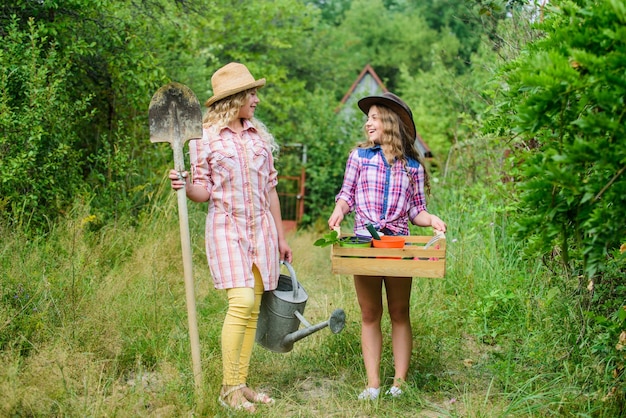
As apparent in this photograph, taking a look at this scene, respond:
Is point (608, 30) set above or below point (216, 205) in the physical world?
above

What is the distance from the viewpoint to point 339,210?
4160 millimetres

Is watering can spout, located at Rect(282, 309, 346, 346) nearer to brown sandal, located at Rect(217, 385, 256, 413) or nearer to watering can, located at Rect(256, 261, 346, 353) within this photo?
watering can, located at Rect(256, 261, 346, 353)

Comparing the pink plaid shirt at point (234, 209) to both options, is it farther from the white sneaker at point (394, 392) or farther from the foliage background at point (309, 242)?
the white sneaker at point (394, 392)

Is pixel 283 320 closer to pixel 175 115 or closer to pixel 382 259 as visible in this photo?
pixel 382 259

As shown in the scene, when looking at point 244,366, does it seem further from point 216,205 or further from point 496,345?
point 496,345

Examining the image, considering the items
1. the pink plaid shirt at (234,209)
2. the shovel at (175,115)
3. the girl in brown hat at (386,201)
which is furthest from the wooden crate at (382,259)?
the shovel at (175,115)

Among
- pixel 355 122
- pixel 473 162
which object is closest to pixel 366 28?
pixel 355 122

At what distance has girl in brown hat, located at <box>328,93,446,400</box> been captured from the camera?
4137 mm

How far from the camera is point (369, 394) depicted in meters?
4.09

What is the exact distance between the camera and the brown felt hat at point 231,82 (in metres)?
4.05

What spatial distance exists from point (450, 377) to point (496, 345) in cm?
96

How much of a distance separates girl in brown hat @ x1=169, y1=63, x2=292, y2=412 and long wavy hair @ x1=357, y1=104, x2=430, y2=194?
2.26 ft

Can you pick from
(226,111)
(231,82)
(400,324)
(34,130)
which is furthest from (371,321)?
(34,130)

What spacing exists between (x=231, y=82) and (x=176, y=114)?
0.41m
